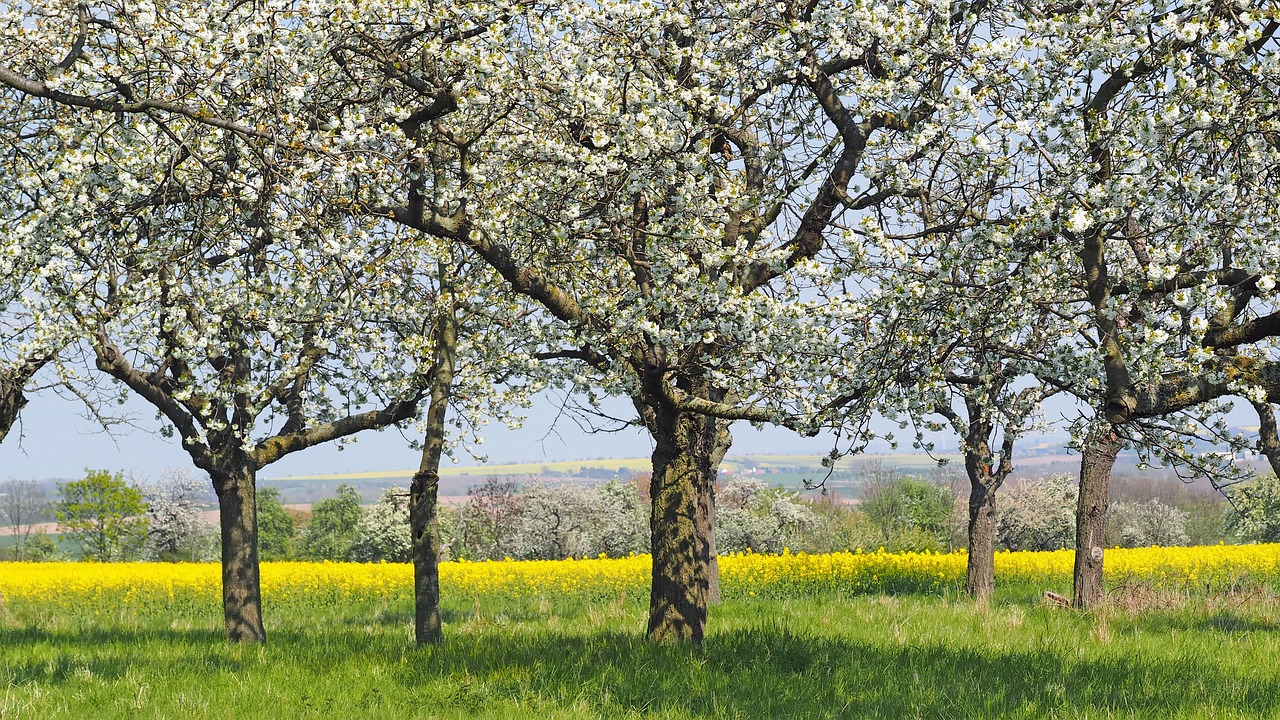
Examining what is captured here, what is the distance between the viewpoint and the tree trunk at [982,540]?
1888cm

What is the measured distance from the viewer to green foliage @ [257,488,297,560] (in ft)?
194

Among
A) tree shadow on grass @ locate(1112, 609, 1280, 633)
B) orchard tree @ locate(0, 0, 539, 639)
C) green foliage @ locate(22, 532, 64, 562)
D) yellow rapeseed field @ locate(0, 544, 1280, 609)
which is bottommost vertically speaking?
green foliage @ locate(22, 532, 64, 562)

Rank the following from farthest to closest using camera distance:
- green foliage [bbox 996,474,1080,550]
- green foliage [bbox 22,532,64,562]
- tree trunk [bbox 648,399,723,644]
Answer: green foliage [bbox 22,532,64,562], green foliage [bbox 996,474,1080,550], tree trunk [bbox 648,399,723,644]

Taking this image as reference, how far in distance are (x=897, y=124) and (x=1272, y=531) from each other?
50.9 metres

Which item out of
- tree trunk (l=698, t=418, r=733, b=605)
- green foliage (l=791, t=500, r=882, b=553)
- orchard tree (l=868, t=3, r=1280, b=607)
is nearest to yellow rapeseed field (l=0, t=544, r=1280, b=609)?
tree trunk (l=698, t=418, r=733, b=605)

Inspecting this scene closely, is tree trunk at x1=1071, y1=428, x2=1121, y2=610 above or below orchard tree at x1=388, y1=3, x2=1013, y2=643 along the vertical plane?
below

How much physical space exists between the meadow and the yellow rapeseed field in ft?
11.1

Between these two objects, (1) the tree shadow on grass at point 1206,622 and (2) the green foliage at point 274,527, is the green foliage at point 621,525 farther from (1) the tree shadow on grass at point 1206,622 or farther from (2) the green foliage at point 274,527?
(1) the tree shadow on grass at point 1206,622

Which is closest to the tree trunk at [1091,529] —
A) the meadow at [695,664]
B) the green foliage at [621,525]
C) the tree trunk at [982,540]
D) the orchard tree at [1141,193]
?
the meadow at [695,664]

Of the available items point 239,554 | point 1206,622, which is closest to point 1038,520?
point 1206,622

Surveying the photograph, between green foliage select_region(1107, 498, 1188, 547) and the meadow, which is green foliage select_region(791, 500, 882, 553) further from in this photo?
the meadow

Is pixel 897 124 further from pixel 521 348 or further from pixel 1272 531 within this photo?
pixel 1272 531

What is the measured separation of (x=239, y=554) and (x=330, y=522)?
49458mm

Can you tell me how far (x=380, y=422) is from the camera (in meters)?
13.2
